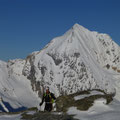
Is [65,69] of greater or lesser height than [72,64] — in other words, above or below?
below

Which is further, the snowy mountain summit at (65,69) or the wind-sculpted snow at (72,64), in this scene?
the wind-sculpted snow at (72,64)

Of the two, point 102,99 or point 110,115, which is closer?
point 110,115

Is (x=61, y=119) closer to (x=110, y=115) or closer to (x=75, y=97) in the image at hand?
(x=110, y=115)

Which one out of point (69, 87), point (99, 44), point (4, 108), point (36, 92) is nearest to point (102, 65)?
point (99, 44)

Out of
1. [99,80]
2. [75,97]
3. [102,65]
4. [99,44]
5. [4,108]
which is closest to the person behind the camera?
[75,97]

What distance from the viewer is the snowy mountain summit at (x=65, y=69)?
129 metres

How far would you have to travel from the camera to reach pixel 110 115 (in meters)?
18.9

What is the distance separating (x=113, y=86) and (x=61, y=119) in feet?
385

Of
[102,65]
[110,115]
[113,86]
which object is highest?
[102,65]

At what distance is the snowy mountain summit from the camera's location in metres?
129

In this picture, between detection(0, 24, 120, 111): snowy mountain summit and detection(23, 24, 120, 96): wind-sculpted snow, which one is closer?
detection(0, 24, 120, 111): snowy mountain summit

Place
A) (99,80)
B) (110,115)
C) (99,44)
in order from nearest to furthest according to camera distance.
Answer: (110,115) < (99,80) < (99,44)

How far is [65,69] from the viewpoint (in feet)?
442

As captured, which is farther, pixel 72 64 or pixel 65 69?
pixel 72 64
